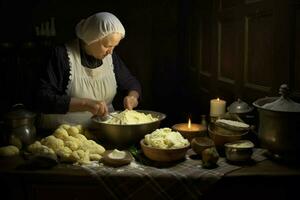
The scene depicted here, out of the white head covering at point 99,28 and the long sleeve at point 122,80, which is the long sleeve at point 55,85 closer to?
the white head covering at point 99,28

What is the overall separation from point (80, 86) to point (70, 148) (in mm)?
1019

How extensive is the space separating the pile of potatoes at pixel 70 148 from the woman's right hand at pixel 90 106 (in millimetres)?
276

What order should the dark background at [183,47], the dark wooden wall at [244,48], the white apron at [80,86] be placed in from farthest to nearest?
1. the white apron at [80,86]
2. the dark background at [183,47]
3. the dark wooden wall at [244,48]

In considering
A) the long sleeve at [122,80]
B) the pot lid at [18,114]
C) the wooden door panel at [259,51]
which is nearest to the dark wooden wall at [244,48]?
the wooden door panel at [259,51]

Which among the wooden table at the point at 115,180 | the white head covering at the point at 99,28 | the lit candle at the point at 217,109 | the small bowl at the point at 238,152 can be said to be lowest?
the wooden table at the point at 115,180

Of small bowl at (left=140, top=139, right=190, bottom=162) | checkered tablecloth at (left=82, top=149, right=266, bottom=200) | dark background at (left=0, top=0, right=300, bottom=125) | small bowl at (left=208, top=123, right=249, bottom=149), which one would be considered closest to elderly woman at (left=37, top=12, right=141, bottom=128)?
dark background at (left=0, top=0, right=300, bottom=125)

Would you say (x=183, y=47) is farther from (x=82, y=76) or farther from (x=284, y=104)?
(x=284, y=104)

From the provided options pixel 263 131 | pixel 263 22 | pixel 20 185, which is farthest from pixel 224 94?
pixel 20 185

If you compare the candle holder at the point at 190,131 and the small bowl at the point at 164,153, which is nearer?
the small bowl at the point at 164,153

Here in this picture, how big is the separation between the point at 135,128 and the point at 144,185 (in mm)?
518

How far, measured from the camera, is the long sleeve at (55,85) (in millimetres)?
3143

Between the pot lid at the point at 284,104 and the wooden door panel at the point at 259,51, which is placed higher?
the wooden door panel at the point at 259,51

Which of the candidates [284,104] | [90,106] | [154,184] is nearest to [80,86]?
[90,106]

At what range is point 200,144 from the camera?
260 centimetres
